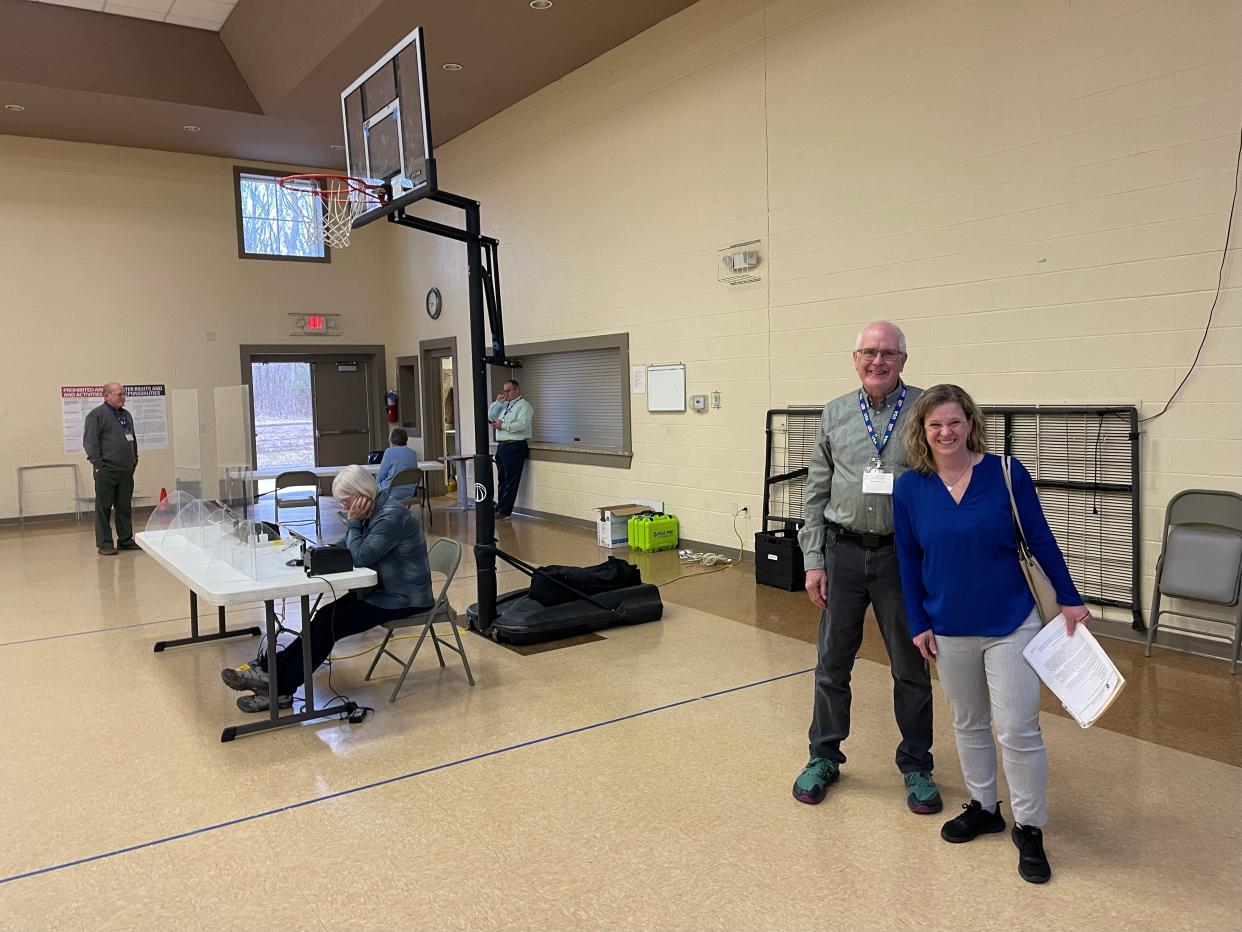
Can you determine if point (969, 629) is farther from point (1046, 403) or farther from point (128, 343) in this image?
point (128, 343)

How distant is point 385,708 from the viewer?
4.01 m

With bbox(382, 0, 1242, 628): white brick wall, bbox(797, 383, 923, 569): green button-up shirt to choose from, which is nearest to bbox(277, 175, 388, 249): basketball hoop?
bbox(382, 0, 1242, 628): white brick wall

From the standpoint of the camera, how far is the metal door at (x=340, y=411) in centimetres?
1223

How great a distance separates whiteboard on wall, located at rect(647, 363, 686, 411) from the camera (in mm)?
7590

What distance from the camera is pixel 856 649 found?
9.83 ft

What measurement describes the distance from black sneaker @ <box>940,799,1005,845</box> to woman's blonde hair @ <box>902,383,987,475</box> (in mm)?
1048

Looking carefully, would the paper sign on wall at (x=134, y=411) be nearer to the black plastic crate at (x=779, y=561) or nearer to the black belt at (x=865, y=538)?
the black plastic crate at (x=779, y=561)

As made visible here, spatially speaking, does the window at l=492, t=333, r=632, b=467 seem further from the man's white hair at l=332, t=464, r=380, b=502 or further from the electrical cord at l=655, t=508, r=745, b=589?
the man's white hair at l=332, t=464, r=380, b=502

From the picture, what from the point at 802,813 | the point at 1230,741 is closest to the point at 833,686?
the point at 802,813

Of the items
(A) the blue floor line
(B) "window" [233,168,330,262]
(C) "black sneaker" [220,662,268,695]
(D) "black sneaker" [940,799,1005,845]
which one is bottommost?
(A) the blue floor line

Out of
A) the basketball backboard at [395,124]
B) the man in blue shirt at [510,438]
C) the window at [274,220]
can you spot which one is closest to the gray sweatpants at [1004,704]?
the basketball backboard at [395,124]

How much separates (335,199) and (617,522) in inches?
158

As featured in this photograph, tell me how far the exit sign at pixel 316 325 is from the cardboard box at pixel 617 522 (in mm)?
5878

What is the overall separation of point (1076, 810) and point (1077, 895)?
0.54m
